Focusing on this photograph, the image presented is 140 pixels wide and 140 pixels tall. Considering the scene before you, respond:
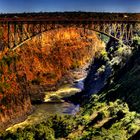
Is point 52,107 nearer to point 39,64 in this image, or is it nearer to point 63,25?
point 63,25

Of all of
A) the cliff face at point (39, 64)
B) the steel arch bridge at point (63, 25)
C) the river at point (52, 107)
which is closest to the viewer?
the river at point (52, 107)

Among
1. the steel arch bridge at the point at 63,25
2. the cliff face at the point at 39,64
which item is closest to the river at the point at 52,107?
the cliff face at the point at 39,64

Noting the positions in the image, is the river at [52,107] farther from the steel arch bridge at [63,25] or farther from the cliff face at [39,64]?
the steel arch bridge at [63,25]

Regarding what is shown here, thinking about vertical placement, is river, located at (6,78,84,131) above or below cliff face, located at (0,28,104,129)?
below

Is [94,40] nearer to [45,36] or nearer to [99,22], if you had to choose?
[45,36]

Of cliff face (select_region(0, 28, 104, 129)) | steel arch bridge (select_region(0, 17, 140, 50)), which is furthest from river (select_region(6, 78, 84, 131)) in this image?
steel arch bridge (select_region(0, 17, 140, 50))

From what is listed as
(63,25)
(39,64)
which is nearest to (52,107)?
(63,25)

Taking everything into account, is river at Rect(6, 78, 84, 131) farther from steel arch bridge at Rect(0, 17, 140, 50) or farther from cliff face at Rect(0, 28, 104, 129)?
steel arch bridge at Rect(0, 17, 140, 50)

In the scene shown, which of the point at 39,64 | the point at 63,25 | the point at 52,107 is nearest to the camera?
the point at 63,25
